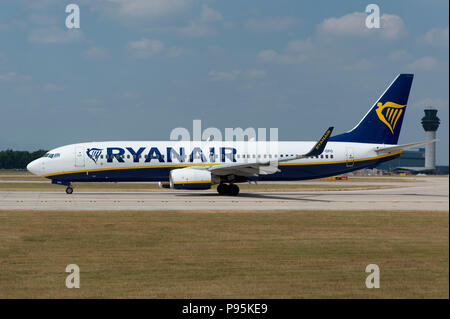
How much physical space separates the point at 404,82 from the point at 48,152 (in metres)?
30.1

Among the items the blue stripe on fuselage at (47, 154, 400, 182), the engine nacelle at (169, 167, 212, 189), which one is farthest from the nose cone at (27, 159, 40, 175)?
the engine nacelle at (169, 167, 212, 189)

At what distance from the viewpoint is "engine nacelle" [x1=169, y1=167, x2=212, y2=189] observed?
122 ft

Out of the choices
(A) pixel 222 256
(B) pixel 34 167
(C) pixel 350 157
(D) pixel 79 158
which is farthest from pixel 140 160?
(A) pixel 222 256

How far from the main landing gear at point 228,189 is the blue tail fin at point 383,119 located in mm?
9908

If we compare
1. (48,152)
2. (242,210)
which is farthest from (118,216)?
(48,152)

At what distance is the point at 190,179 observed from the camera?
3734cm

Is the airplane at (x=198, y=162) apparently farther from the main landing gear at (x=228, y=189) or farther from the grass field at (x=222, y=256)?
the grass field at (x=222, y=256)

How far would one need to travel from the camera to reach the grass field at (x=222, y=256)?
36.8 ft

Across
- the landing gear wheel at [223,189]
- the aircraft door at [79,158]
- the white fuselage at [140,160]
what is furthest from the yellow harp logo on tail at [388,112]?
the aircraft door at [79,158]

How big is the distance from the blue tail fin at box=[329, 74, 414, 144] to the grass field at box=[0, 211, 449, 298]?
2229 cm

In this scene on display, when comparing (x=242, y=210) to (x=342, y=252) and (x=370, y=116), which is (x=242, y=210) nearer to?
(x=342, y=252)

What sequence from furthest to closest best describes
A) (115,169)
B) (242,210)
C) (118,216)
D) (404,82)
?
(404,82) → (115,169) → (242,210) → (118,216)

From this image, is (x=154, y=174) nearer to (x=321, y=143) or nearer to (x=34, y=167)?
(x=34, y=167)

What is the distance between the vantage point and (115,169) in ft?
131
